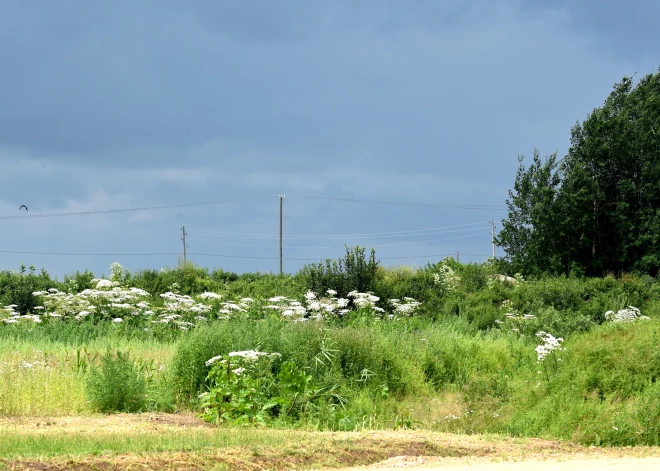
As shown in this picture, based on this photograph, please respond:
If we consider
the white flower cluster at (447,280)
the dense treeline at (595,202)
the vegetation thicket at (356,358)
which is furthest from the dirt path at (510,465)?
the dense treeline at (595,202)

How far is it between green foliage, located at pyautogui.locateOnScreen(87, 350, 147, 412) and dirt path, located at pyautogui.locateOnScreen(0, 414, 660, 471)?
1538 mm

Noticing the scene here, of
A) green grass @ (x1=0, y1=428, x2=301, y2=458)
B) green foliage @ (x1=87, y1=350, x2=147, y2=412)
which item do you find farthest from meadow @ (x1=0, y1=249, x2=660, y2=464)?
green grass @ (x1=0, y1=428, x2=301, y2=458)

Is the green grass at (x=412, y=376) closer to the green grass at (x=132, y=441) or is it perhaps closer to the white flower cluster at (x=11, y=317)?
the green grass at (x=132, y=441)

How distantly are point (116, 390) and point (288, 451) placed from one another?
4.22 m

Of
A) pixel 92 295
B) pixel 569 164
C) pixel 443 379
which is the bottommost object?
pixel 443 379

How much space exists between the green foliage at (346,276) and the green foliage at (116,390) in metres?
13.2

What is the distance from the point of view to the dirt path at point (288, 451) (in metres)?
5.95

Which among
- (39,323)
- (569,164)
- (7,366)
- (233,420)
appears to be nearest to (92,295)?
(39,323)

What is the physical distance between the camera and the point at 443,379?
12336mm

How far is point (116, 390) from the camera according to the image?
9.65 metres

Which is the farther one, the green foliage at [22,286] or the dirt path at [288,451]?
the green foliage at [22,286]

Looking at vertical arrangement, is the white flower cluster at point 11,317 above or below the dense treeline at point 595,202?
below

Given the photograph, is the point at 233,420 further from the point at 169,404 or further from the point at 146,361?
the point at 146,361

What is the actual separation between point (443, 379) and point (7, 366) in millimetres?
7437
